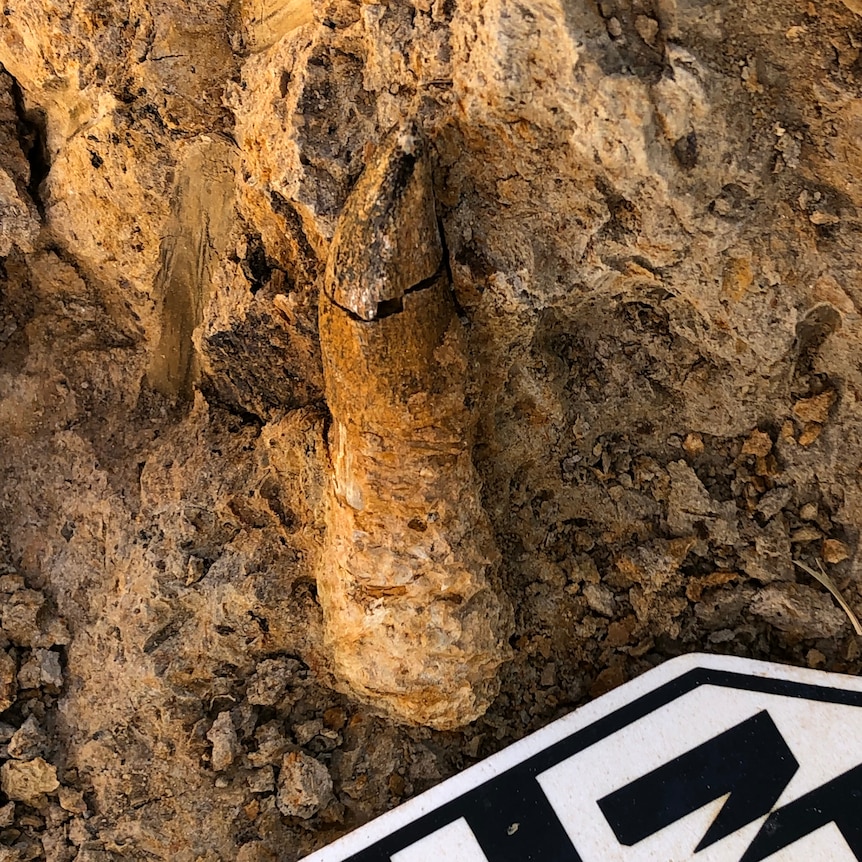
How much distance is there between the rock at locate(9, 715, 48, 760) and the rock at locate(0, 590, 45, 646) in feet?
0.52

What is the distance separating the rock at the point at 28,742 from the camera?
148 cm

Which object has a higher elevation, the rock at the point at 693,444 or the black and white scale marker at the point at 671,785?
the rock at the point at 693,444

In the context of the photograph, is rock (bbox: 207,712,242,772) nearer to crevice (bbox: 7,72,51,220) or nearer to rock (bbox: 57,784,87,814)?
rock (bbox: 57,784,87,814)

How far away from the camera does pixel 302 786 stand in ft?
4.78

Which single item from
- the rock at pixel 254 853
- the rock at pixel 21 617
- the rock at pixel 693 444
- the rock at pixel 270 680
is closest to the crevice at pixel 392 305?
the rock at pixel 693 444

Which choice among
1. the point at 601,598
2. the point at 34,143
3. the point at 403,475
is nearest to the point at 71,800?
the point at 403,475

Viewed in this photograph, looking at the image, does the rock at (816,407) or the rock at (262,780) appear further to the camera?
the rock at (262,780)

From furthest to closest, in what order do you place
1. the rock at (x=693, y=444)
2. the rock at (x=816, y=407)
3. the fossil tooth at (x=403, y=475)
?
the rock at (x=693, y=444) < the rock at (x=816, y=407) < the fossil tooth at (x=403, y=475)

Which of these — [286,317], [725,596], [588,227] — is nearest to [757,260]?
[588,227]

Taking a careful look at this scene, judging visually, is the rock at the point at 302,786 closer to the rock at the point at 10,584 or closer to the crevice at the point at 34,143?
the rock at the point at 10,584

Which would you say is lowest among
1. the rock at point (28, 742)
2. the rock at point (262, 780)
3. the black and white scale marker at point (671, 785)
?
the black and white scale marker at point (671, 785)

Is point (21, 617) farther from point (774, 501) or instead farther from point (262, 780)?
point (774, 501)

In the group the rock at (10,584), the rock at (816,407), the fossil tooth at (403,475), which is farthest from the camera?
the rock at (10,584)

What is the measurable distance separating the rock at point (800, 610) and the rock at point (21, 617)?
1403mm
